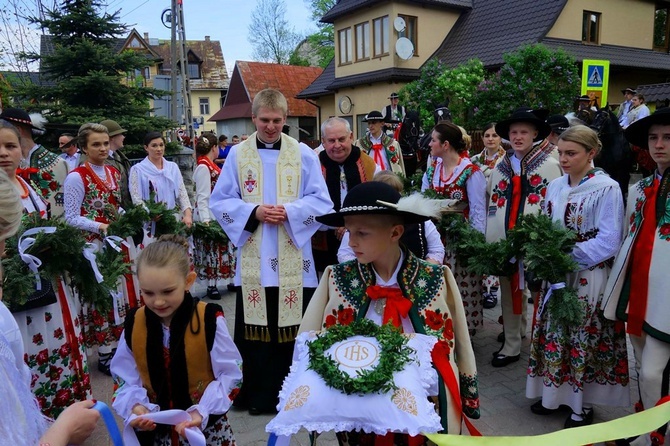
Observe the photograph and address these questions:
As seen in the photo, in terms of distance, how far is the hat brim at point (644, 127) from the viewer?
10.9 feet

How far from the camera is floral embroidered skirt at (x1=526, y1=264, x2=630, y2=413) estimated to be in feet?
12.7

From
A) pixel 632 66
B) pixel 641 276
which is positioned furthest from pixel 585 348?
pixel 632 66

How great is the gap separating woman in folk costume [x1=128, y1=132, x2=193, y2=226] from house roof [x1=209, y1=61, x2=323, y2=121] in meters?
35.7

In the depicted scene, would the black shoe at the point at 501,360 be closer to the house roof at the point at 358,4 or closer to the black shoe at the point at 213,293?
the black shoe at the point at 213,293

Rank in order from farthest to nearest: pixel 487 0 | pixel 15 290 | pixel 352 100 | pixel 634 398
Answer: pixel 352 100 → pixel 487 0 → pixel 634 398 → pixel 15 290

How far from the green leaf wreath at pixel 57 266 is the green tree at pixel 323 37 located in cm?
4800

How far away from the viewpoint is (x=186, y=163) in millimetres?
13414

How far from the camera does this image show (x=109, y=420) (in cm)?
213

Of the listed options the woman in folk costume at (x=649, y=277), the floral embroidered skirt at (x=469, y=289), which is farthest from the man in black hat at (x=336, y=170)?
the woman in folk costume at (x=649, y=277)

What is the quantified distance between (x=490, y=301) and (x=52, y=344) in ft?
18.5

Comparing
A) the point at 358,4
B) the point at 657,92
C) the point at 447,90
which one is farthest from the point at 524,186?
the point at 358,4

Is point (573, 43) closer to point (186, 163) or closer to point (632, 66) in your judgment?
point (632, 66)

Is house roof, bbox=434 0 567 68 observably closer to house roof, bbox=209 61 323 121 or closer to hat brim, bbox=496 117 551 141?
hat brim, bbox=496 117 551 141

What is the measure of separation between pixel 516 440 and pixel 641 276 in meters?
2.09
